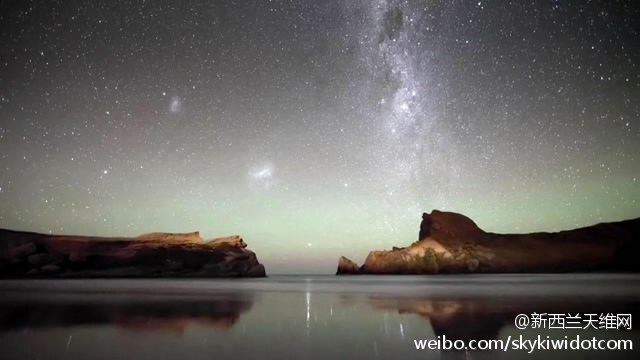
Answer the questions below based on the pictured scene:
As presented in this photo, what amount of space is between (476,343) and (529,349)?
1036 mm

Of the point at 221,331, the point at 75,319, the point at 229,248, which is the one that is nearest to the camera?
the point at 221,331

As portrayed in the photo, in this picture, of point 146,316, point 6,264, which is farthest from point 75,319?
point 6,264

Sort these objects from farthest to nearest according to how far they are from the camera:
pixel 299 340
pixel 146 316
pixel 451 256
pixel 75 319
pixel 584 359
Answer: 1. pixel 451 256
2. pixel 146 316
3. pixel 75 319
4. pixel 299 340
5. pixel 584 359

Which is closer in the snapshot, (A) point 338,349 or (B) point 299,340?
(A) point 338,349

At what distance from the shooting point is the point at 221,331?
11938 millimetres

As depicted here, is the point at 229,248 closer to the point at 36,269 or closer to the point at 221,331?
the point at 36,269

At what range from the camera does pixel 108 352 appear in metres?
8.83

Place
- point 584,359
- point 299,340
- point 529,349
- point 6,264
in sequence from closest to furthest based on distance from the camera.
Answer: point 584,359 → point 529,349 → point 299,340 → point 6,264

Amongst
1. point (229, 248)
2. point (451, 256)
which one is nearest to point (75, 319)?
point (229, 248)

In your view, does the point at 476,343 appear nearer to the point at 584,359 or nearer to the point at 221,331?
the point at 584,359

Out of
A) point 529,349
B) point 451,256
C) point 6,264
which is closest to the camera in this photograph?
point 529,349

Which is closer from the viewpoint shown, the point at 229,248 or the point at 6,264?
the point at 6,264

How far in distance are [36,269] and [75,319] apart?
7799 cm

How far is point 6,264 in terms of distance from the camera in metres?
75.7
